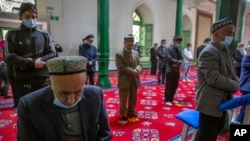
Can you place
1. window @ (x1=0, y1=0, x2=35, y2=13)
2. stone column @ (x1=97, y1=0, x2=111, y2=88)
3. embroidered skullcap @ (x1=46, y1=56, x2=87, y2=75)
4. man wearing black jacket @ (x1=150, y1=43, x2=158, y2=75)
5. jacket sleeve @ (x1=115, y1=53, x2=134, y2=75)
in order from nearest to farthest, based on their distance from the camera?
1. embroidered skullcap @ (x1=46, y1=56, x2=87, y2=75)
2. jacket sleeve @ (x1=115, y1=53, x2=134, y2=75)
3. stone column @ (x1=97, y1=0, x2=111, y2=88)
4. window @ (x1=0, y1=0, x2=35, y2=13)
5. man wearing black jacket @ (x1=150, y1=43, x2=158, y2=75)

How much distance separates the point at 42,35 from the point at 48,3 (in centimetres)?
602

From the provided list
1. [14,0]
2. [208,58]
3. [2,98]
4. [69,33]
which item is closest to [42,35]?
[208,58]

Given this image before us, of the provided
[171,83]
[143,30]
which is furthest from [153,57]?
[171,83]

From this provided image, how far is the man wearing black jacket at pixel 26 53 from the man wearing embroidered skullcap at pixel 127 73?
52.6 inches

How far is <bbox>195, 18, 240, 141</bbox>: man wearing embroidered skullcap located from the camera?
1.64 m

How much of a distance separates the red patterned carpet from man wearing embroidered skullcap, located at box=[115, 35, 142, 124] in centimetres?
26

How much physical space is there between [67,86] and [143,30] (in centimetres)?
1050

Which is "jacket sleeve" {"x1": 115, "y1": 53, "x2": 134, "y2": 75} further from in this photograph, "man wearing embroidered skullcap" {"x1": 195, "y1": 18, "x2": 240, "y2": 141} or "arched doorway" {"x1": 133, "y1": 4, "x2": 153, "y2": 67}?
"arched doorway" {"x1": 133, "y1": 4, "x2": 153, "y2": 67}

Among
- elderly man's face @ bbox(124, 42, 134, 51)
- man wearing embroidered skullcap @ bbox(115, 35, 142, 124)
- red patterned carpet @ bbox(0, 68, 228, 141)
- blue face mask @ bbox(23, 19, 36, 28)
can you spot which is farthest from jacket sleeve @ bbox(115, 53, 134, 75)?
blue face mask @ bbox(23, 19, 36, 28)

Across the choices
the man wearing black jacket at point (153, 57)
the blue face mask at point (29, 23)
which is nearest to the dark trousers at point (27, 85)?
the blue face mask at point (29, 23)

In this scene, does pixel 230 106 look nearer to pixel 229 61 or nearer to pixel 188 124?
pixel 229 61

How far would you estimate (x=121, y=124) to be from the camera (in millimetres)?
3109

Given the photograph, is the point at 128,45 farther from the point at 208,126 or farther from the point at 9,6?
the point at 9,6

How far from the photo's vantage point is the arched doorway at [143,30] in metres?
10.7
